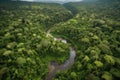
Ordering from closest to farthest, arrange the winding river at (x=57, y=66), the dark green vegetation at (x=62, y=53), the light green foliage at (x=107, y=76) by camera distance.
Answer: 1. the light green foliage at (x=107, y=76)
2. the dark green vegetation at (x=62, y=53)
3. the winding river at (x=57, y=66)

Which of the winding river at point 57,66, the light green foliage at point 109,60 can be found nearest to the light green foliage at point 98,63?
the light green foliage at point 109,60

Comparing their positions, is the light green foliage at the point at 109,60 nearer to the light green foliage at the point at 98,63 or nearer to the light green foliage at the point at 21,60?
the light green foliage at the point at 98,63

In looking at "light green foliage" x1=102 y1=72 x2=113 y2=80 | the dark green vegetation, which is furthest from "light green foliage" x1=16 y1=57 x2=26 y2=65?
"light green foliage" x1=102 y1=72 x2=113 y2=80

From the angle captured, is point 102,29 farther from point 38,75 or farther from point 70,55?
point 38,75

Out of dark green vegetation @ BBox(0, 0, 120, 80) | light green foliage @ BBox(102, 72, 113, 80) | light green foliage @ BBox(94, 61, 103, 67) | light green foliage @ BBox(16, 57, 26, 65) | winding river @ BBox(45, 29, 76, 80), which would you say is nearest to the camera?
light green foliage @ BBox(102, 72, 113, 80)

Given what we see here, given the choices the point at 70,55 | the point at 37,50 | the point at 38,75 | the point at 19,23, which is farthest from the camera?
the point at 19,23

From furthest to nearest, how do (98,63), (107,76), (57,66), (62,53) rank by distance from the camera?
(62,53) → (57,66) → (98,63) → (107,76)

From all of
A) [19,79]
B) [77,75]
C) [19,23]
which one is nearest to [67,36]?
[19,23]

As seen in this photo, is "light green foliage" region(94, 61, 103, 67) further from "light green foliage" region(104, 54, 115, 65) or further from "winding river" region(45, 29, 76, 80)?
"winding river" region(45, 29, 76, 80)

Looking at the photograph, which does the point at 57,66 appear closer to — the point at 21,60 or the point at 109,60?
the point at 21,60

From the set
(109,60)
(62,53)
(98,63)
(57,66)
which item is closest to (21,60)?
(57,66)

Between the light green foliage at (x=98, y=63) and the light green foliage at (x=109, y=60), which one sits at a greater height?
the light green foliage at (x=109, y=60)
